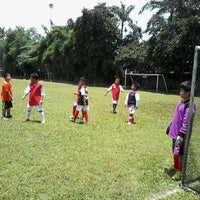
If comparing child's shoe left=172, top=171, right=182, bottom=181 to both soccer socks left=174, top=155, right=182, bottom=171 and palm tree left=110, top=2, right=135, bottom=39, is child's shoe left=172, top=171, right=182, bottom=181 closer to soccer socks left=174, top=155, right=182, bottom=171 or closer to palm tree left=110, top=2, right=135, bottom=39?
soccer socks left=174, top=155, right=182, bottom=171

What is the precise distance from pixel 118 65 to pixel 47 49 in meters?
20.2

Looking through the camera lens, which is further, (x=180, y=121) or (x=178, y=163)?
(x=178, y=163)

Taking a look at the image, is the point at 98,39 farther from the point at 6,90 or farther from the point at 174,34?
the point at 6,90

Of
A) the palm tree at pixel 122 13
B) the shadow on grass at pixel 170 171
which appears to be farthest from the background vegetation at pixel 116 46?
the shadow on grass at pixel 170 171

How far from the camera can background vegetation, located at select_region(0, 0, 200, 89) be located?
1218 inches

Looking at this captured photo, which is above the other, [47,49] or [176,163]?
[47,49]

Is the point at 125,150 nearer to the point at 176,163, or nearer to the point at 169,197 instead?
the point at 176,163

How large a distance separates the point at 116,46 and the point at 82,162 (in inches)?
1508

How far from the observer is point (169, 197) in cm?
491

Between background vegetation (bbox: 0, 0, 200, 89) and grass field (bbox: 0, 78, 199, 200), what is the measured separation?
2222 centimetres

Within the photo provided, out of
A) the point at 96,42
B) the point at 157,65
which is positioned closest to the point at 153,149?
the point at 157,65

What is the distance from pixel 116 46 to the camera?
143 ft

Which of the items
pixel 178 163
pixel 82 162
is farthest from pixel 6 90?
pixel 178 163

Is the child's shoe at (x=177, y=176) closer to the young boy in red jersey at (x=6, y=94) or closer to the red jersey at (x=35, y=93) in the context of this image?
the red jersey at (x=35, y=93)
